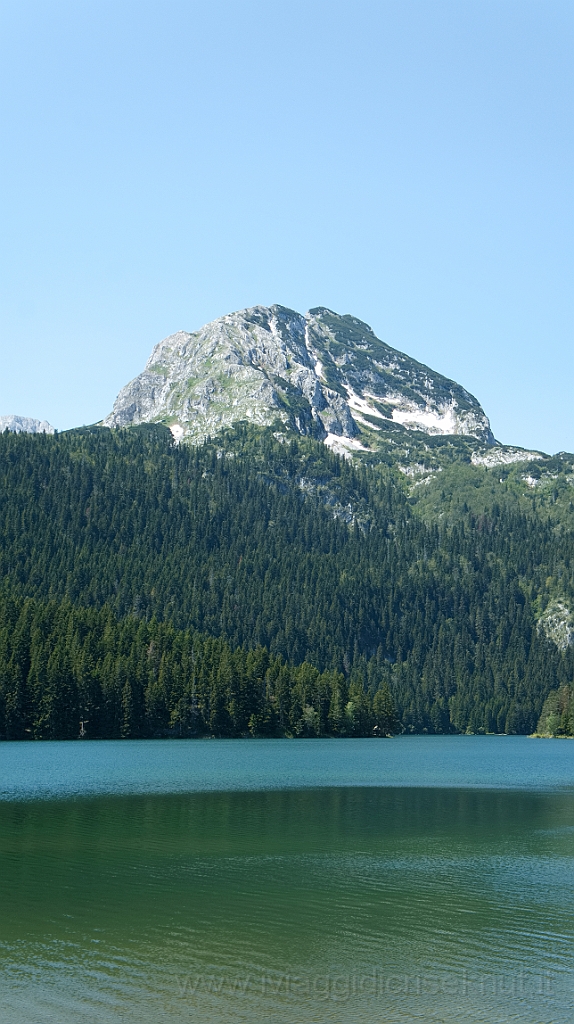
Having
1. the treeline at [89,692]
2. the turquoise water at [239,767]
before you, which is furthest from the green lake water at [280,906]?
the treeline at [89,692]

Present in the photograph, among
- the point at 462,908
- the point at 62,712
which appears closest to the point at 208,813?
the point at 462,908

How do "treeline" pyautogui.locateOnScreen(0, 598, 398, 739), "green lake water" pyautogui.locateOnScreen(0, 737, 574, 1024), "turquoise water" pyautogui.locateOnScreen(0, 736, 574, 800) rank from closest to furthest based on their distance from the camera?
"green lake water" pyautogui.locateOnScreen(0, 737, 574, 1024)
"turquoise water" pyautogui.locateOnScreen(0, 736, 574, 800)
"treeline" pyautogui.locateOnScreen(0, 598, 398, 739)

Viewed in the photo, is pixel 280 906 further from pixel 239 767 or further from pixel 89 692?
pixel 89 692

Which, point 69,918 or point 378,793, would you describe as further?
point 378,793

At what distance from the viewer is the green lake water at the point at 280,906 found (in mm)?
31969

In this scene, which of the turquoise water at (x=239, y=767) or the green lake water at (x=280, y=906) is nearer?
the green lake water at (x=280, y=906)

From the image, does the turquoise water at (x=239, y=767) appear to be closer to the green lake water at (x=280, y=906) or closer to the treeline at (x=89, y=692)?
the green lake water at (x=280, y=906)

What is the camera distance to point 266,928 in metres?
40.4

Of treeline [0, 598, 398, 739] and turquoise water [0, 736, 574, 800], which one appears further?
treeline [0, 598, 398, 739]

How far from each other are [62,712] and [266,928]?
462ft

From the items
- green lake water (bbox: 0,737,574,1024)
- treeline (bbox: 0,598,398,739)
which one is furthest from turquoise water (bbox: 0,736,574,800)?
treeline (bbox: 0,598,398,739)

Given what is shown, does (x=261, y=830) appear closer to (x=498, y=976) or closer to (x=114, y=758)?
(x=498, y=976)

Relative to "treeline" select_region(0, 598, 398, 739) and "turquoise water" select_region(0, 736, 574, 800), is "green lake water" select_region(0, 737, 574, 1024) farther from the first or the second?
"treeline" select_region(0, 598, 398, 739)

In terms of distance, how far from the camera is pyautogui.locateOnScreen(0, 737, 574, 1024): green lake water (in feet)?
105
